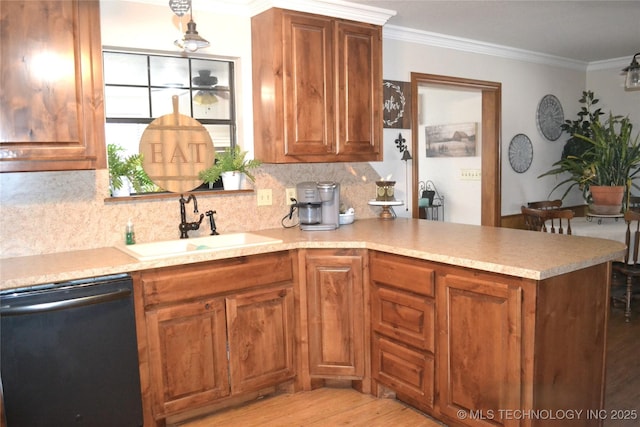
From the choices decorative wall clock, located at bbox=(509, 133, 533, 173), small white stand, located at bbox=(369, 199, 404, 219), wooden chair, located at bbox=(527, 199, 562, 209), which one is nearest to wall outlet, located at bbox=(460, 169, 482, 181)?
decorative wall clock, located at bbox=(509, 133, 533, 173)

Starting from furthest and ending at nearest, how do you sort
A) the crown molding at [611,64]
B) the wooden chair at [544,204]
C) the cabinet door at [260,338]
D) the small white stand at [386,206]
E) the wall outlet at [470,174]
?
the wall outlet at [470,174] < the crown molding at [611,64] < the wooden chair at [544,204] < the small white stand at [386,206] < the cabinet door at [260,338]

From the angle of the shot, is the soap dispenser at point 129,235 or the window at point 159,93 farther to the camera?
the window at point 159,93

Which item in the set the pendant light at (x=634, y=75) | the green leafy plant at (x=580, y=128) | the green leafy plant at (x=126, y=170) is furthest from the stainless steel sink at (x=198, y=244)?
the green leafy plant at (x=580, y=128)

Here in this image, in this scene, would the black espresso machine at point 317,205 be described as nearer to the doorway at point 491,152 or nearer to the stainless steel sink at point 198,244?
the stainless steel sink at point 198,244

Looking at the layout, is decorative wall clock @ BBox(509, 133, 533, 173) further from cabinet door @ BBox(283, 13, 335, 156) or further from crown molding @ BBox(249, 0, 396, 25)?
cabinet door @ BBox(283, 13, 335, 156)

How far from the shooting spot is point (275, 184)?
11.1 ft

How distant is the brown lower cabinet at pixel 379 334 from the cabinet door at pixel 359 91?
857 mm

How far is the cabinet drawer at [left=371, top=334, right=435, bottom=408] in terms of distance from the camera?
251cm

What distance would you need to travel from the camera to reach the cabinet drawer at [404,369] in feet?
8.23

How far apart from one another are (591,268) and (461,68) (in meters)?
2.53

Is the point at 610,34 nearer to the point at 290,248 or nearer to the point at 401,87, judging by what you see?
the point at 401,87

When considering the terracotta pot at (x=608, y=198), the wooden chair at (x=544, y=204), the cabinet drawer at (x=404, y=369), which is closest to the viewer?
the cabinet drawer at (x=404, y=369)

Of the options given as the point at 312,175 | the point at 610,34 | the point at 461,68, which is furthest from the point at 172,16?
the point at 610,34

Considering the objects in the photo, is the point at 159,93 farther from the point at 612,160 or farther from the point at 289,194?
the point at 612,160
